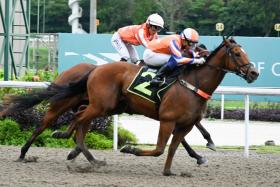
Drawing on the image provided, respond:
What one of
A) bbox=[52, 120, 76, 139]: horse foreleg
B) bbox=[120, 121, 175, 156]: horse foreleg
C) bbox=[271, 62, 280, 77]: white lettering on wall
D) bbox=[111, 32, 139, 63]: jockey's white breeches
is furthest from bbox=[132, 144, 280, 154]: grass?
bbox=[271, 62, 280, 77]: white lettering on wall

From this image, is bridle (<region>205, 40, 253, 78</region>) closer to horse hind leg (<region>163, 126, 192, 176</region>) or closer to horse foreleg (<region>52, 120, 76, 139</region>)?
horse hind leg (<region>163, 126, 192, 176</region>)

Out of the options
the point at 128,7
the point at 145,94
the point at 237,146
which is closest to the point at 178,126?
the point at 145,94

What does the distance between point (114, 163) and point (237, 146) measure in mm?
3510

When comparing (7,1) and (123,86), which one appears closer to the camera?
(123,86)

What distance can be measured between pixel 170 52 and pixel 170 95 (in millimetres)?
590

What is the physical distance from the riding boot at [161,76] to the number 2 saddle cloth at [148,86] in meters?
0.04

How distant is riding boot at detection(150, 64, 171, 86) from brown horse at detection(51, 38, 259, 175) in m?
0.15

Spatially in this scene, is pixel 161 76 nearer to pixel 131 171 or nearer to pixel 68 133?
pixel 131 171

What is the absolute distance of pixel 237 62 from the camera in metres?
7.94

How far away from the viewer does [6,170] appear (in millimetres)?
8031

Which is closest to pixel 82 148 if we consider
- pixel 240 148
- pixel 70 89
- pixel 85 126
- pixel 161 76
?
pixel 85 126

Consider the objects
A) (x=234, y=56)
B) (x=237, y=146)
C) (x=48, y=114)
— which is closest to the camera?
(x=234, y=56)

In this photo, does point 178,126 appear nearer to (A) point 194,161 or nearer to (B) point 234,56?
(B) point 234,56

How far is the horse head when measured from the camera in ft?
25.7
